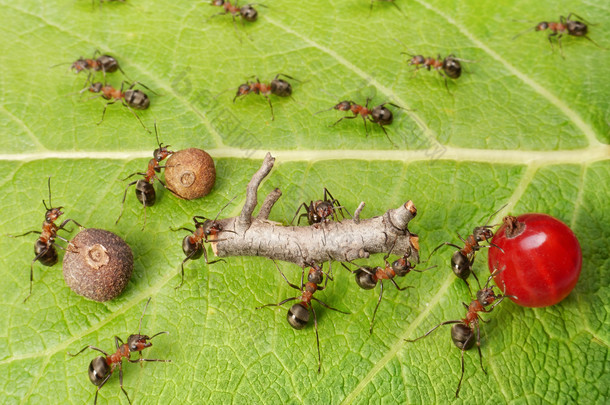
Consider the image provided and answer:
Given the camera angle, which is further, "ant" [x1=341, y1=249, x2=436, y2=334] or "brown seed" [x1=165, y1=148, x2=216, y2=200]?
"brown seed" [x1=165, y1=148, x2=216, y2=200]

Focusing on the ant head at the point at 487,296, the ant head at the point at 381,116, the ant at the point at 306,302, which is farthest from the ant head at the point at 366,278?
the ant head at the point at 381,116

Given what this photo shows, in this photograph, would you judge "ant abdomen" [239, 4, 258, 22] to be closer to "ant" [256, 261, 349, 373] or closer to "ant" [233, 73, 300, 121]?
"ant" [233, 73, 300, 121]

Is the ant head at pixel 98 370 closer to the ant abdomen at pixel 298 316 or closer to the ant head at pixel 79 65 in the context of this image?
the ant abdomen at pixel 298 316

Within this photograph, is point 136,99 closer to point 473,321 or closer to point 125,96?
point 125,96

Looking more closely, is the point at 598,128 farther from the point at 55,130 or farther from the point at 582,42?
the point at 55,130

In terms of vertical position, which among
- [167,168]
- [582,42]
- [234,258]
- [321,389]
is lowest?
[321,389]

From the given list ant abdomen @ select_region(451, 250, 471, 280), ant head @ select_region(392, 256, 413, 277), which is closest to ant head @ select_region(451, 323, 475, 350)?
ant abdomen @ select_region(451, 250, 471, 280)

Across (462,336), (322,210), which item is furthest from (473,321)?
(322,210)

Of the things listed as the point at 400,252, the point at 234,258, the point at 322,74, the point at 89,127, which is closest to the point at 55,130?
the point at 89,127
